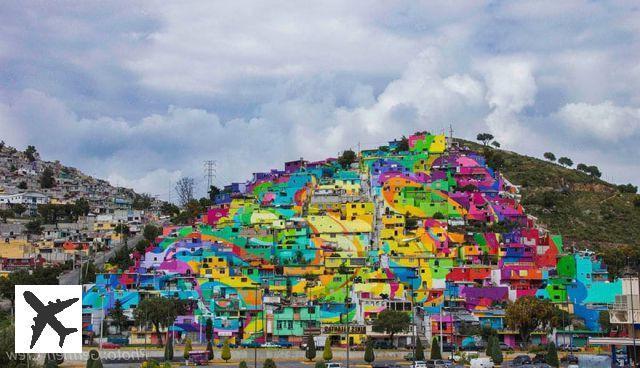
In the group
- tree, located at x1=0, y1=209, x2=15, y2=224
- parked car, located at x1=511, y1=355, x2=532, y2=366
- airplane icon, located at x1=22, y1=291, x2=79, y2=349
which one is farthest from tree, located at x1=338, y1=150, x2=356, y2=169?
airplane icon, located at x1=22, y1=291, x2=79, y2=349

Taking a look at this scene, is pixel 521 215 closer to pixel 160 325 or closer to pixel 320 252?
pixel 320 252

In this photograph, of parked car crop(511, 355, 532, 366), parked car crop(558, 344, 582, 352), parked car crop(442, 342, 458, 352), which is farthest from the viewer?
parked car crop(442, 342, 458, 352)

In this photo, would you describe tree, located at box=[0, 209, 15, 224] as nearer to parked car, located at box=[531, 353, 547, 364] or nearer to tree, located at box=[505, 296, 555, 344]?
tree, located at box=[505, 296, 555, 344]

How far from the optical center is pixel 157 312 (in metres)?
66.5

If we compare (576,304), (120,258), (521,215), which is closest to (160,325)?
(120,258)

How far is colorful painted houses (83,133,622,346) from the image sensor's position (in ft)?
230

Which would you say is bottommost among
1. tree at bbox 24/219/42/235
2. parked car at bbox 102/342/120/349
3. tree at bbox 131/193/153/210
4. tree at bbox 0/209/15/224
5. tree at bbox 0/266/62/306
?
parked car at bbox 102/342/120/349

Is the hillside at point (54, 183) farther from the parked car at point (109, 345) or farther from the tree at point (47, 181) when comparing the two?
the parked car at point (109, 345)

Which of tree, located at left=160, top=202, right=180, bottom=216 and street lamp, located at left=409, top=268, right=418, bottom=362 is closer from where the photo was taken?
street lamp, located at left=409, top=268, right=418, bottom=362

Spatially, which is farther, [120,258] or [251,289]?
[120,258]

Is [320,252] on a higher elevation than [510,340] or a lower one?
higher

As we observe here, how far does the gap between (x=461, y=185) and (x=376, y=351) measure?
4810 centimetres

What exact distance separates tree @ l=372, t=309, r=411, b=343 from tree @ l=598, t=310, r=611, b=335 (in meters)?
14.8

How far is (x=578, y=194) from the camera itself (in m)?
120
